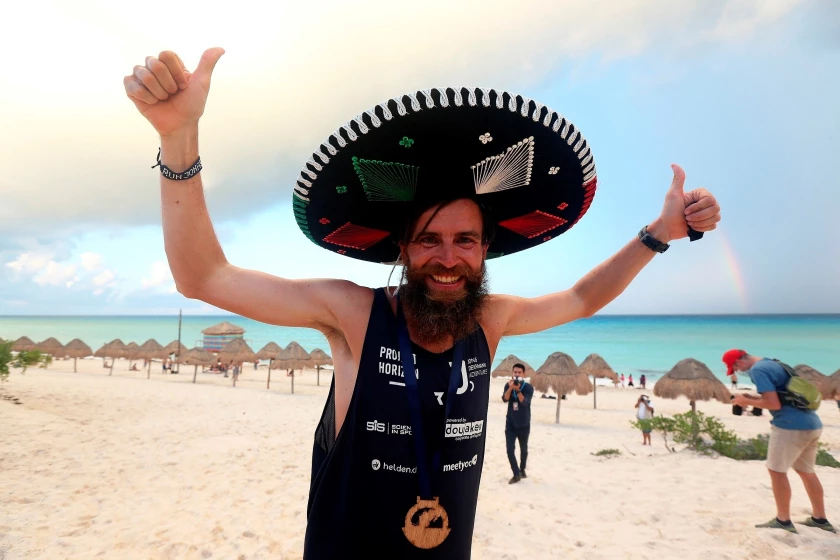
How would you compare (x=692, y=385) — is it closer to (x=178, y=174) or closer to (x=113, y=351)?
(x=178, y=174)

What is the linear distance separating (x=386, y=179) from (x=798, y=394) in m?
5.68

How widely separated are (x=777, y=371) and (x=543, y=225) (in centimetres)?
463

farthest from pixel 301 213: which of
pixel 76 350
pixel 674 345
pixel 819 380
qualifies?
pixel 674 345

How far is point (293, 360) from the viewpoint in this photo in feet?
71.8

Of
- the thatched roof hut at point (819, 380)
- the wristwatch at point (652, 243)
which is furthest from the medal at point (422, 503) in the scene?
the thatched roof hut at point (819, 380)

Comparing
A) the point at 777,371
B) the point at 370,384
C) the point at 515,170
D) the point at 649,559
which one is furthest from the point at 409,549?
the point at 777,371

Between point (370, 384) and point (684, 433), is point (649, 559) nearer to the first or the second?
point (370, 384)

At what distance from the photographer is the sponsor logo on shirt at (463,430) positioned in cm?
139

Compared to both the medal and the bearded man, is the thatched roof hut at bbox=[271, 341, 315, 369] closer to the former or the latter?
the bearded man

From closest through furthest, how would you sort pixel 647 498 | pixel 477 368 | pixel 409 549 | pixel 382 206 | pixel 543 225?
pixel 409 549
pixel 477 368
pixel 382 206
pixel 543 225
pixel 647 498

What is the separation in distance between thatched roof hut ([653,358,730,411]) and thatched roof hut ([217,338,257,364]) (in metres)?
19.9

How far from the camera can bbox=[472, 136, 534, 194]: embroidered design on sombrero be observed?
5.34ft

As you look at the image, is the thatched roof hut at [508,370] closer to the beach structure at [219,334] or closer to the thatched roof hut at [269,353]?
the thatched roof hut at [269,353]

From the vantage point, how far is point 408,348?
143 cm
